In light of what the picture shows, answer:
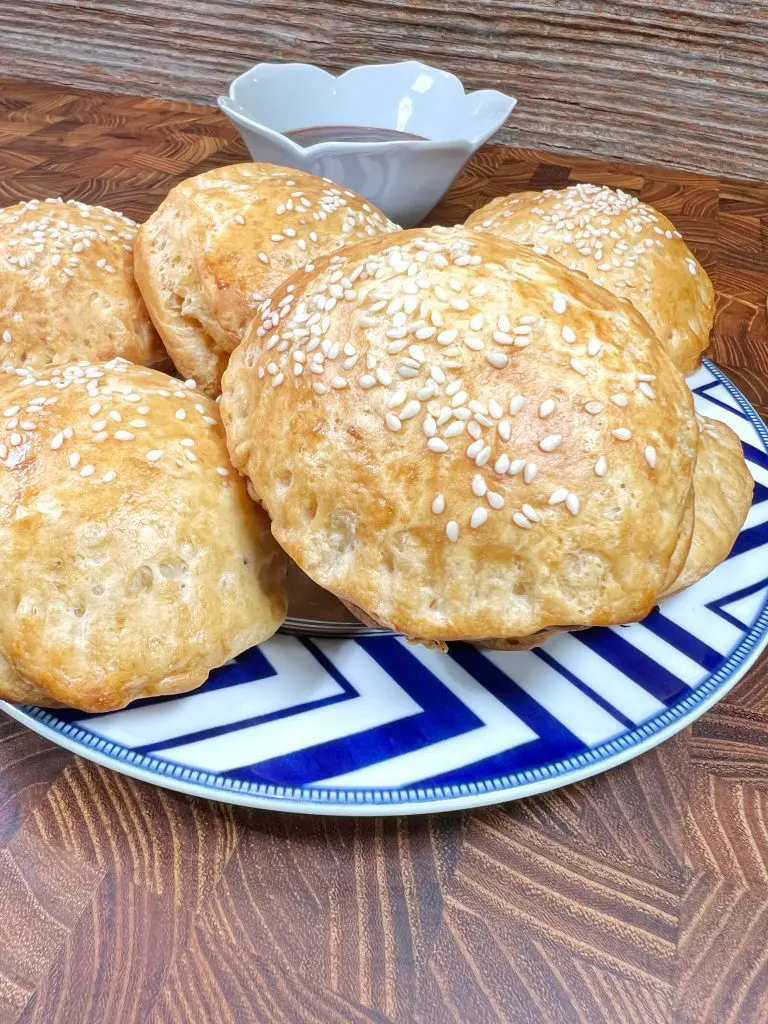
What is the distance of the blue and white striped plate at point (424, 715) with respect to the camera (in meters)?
1.03

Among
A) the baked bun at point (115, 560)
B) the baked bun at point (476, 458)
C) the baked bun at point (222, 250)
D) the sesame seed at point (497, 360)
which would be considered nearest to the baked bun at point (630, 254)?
the baked bun at point (222, 250)

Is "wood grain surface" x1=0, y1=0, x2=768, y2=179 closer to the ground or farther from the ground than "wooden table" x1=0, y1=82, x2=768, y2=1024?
farther from the ground

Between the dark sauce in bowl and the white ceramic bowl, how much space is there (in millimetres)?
73

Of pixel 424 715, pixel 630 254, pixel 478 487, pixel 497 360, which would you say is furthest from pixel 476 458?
pixel 630 254

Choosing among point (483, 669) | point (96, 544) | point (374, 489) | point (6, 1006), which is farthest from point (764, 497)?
point (6, 1006)

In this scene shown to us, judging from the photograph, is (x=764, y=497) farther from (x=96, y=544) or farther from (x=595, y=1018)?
(x=96, y=544)

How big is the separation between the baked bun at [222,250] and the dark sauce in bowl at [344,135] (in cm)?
81

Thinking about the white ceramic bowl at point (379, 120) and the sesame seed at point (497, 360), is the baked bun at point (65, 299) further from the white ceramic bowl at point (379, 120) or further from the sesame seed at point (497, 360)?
the sesame seed at point (497, 360)

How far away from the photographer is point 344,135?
2.34 m

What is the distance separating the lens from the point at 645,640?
1252mm

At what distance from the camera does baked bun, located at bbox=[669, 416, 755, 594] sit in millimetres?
1263

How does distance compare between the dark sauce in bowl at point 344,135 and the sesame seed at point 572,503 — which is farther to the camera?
the dark sauce in bowl at point 344,135

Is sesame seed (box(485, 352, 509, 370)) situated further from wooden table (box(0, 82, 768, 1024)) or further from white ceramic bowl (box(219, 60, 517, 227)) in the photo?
white ceramic bowl (box(219, 60, 517, 227))

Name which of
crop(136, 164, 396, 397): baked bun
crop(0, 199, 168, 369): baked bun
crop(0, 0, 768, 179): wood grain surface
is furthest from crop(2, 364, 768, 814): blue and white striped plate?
crop(0, 0, 768, 179): wood grain surface
